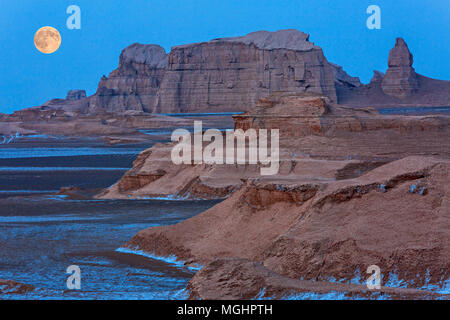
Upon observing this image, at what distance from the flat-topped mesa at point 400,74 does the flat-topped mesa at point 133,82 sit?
40.4 metres

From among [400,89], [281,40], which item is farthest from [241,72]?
[400,89]

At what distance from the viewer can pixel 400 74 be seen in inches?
4840

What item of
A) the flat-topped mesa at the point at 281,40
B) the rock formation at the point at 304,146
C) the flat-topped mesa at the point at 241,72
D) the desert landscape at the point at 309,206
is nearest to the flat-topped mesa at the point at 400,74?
the flat-topped mesa at the point at 241,72

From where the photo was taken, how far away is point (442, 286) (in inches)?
323

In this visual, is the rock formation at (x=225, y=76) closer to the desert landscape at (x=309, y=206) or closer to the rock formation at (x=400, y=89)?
the rock formation at (x=400, y=89)

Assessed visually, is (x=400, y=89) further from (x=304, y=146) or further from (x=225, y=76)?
(x=304, y=146)

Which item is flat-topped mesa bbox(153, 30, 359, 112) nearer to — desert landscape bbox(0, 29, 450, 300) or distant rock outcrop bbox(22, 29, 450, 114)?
distant rock outcrop bbox(22, 29, 450, 114)

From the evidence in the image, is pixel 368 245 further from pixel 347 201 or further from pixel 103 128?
pixel 103 128

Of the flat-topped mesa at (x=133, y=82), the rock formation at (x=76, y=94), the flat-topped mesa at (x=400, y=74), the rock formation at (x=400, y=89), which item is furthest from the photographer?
the rock formation at (x=76, y=94)

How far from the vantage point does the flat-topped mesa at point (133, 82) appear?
136 meters

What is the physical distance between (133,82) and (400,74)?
160ft

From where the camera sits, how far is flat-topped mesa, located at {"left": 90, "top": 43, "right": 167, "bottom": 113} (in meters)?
136

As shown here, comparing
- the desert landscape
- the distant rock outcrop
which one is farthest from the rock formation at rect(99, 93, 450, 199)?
the distant rock outcrop

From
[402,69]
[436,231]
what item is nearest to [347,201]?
[436,231]
